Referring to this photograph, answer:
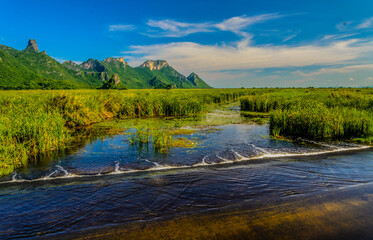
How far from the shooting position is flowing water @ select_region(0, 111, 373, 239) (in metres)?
5.00

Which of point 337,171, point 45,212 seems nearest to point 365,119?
point 337,171

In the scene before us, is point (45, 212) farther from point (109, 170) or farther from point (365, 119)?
point (365, 119)

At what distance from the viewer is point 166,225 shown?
4.55 m

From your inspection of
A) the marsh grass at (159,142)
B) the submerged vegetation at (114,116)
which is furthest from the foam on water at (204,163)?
the marsh grass at (159,142)

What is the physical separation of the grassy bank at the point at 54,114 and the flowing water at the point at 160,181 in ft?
3.78

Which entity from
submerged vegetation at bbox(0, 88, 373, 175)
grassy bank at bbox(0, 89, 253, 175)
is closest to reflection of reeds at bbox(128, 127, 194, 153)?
submerged vegetation at bbox(0, 88, 373, 175)

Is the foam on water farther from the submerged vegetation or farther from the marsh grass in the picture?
the marsh grass

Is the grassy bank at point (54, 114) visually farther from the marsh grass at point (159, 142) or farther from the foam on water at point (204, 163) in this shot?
the marsh grass at point (159, 142)

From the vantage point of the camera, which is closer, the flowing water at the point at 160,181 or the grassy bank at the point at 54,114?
the flowing water at the point at 160,181

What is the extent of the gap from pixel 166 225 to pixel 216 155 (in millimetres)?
5140

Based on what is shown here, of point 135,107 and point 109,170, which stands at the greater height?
point 135,107

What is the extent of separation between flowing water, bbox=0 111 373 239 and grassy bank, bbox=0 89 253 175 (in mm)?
1151

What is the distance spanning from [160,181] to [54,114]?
7.80 metres

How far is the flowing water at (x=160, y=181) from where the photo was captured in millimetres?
5004
